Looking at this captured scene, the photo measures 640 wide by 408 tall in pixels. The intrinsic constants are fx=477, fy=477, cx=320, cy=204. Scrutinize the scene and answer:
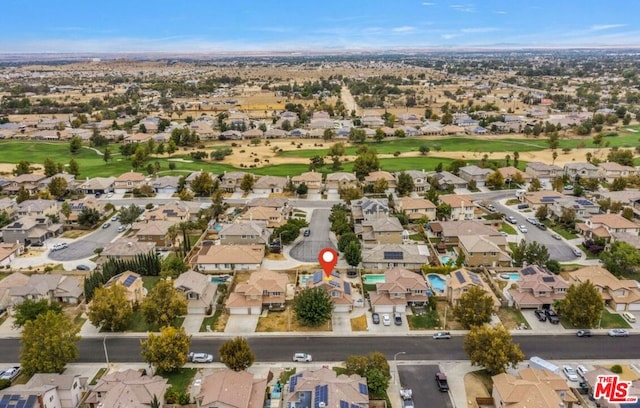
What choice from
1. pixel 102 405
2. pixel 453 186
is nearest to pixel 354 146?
pixel 453 186

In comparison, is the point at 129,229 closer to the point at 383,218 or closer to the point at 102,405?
the point at 383,218

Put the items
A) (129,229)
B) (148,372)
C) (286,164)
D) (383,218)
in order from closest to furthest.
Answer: (148,372), (383,218), (129,229), (286,164)

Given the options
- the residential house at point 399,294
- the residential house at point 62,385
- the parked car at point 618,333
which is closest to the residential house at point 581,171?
the parked car at point 618,333

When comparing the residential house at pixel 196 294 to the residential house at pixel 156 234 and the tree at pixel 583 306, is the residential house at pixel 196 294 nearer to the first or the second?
the residential house at pixel 156 234

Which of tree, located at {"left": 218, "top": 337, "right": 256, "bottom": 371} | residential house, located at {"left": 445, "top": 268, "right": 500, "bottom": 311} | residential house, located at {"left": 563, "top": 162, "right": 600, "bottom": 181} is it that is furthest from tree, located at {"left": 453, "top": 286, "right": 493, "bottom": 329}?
residential house, located at {"left": 563, "top": 162, "right": 600, "bottom": 181}

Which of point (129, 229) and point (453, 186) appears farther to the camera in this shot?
point (453, 186)

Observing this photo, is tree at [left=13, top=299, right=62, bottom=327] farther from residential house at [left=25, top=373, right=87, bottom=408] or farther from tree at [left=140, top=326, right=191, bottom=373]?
tree at [left=140, top=326, right=191, bottom=373]
